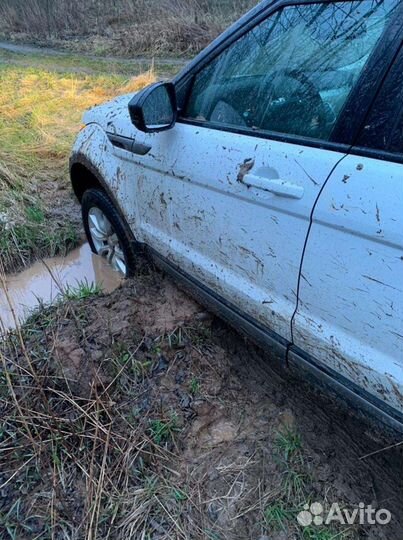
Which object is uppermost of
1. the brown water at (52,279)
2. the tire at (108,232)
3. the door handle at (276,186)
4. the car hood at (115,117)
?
the car hood at (115,117)

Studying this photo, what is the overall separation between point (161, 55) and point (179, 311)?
10.4 metres

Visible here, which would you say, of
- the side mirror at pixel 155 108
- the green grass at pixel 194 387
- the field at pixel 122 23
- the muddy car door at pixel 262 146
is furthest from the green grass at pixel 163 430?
the field at pixel 122 23

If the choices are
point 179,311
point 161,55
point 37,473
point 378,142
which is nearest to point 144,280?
point 179,311

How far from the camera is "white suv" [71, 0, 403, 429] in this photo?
142cm

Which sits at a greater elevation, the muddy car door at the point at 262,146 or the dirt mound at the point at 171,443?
the muddy car door at the point at 262,146

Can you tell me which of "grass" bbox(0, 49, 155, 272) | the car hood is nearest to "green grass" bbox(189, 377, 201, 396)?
the car hood

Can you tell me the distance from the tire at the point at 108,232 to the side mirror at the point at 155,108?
2.71 ft

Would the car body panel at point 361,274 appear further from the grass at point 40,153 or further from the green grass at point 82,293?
the grass at point 40,153

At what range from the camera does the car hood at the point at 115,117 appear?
98.0 inches

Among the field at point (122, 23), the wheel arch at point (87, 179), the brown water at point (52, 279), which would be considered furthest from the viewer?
the field at point (122, 23)

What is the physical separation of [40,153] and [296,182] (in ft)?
15.3

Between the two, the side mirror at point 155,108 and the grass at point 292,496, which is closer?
the grass at point 292,496

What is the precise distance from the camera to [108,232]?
322cm

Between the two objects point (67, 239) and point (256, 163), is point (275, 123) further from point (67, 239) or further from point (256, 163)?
point (67, 239)
